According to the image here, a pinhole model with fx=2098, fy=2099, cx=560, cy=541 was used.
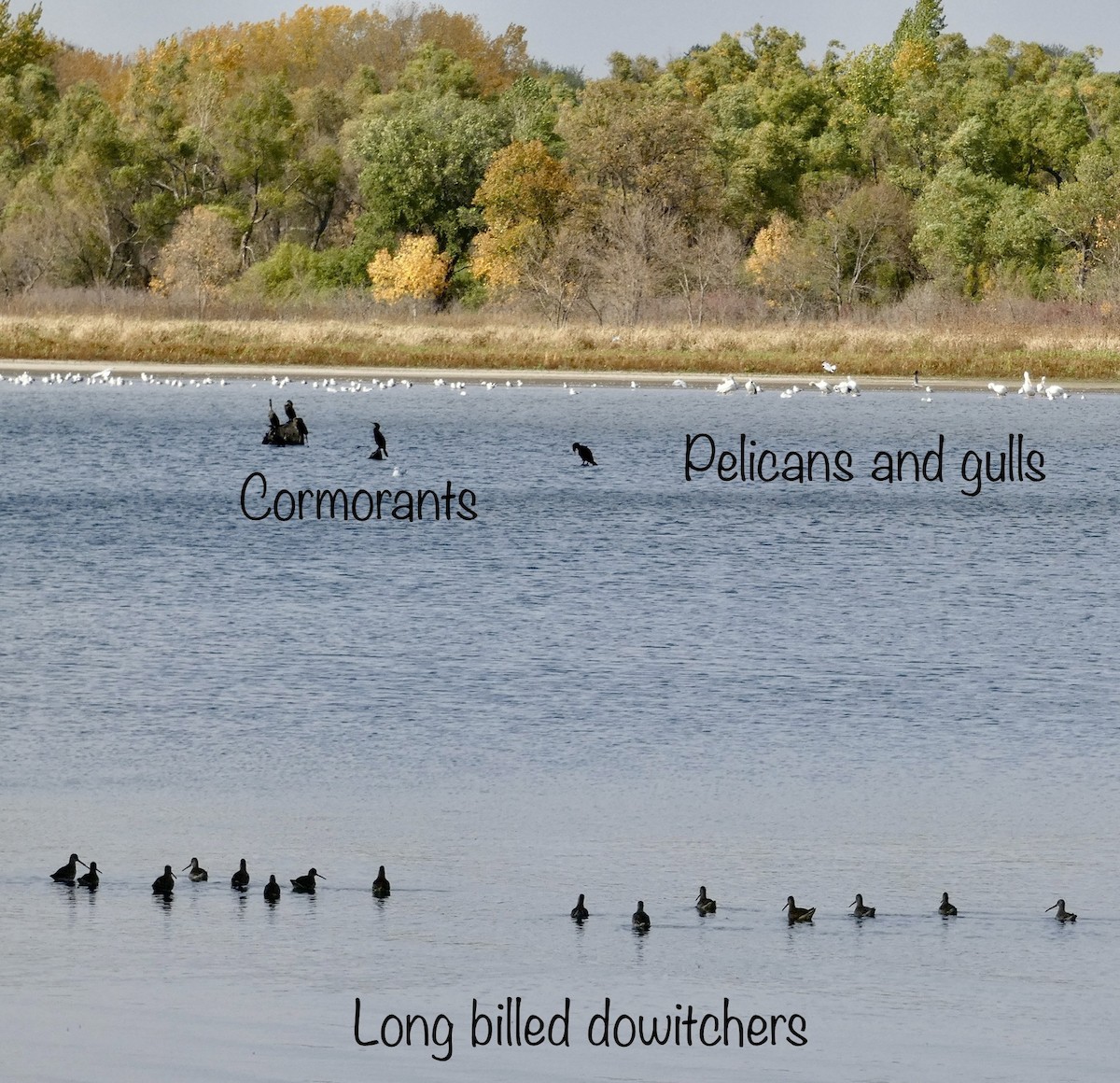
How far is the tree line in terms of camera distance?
82812 mm

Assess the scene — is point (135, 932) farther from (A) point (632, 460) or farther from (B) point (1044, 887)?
(A) point (632, 460)

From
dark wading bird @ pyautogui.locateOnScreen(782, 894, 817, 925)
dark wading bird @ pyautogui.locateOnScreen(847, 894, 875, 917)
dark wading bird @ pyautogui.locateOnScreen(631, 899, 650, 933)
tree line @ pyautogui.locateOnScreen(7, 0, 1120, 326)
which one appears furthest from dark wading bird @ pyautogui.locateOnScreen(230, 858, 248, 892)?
tree line @ pyautogui.locateOnScreen(7, 0, 1120, 326)

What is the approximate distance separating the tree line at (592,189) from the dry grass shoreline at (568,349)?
5893 millimetres

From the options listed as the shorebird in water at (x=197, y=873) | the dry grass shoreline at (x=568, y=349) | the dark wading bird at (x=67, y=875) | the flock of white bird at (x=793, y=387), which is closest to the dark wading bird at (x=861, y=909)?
the shorebird in water at (x=197, y=873)

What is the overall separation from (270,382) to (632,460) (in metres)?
24.8

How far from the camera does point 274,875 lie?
12.5 metres

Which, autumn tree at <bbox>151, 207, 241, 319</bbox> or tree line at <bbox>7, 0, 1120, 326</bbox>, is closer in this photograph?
tree line at <bbox>7, 0, 1120, 326</bbox>

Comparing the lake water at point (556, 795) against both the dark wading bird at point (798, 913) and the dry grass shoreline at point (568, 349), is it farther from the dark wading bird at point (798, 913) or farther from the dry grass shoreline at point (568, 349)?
the dry grass shoreline at point (568, 349)

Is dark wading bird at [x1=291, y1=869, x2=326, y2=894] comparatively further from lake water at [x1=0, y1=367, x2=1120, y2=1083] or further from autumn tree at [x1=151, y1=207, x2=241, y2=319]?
autumn tree at [x1=151, y1=207, x2=241, y2=319]

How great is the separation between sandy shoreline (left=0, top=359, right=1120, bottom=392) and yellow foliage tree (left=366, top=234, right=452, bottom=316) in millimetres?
13374

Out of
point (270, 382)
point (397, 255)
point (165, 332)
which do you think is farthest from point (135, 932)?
point (397, 255)

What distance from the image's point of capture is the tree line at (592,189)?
3260 inches

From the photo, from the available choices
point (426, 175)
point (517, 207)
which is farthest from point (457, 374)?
point (426, 175)

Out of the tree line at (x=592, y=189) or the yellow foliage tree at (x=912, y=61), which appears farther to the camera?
the yellow foliage tree at (x=912, y=61)
